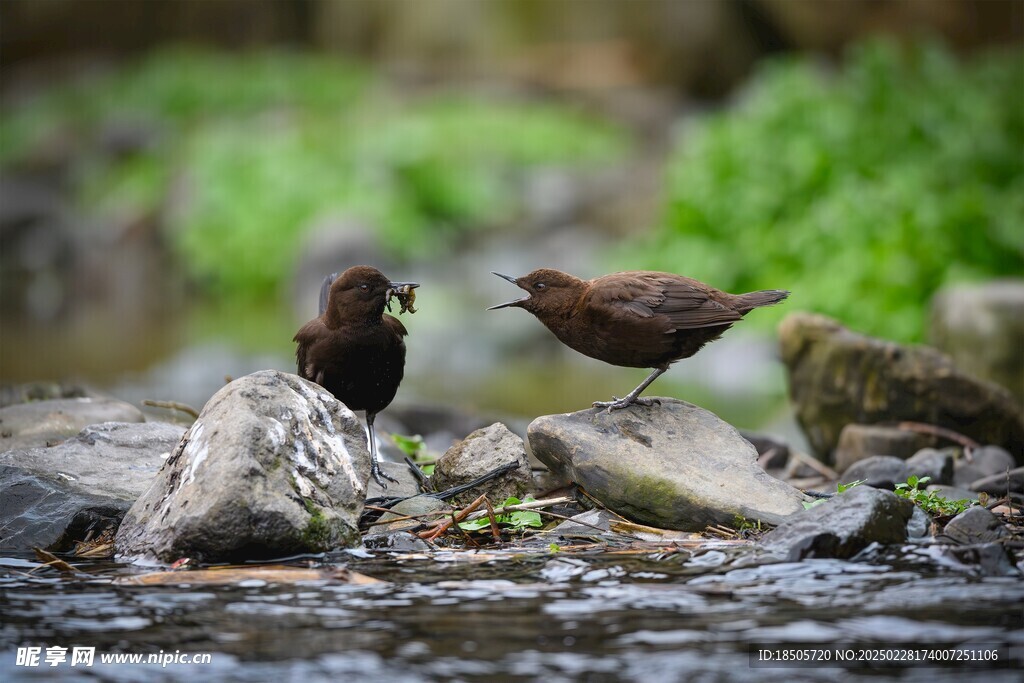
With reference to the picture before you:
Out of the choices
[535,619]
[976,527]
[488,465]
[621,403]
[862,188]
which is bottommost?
[535,619]

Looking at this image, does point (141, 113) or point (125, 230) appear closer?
point (125, 230)

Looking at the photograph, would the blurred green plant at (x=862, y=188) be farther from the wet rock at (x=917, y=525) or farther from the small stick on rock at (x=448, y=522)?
the small stick on rock at (x=448, y=522)

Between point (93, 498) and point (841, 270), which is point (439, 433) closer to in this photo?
point (93, 498)

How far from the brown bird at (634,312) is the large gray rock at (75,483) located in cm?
188

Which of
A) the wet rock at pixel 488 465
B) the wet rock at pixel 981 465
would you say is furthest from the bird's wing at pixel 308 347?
the wet rock at pixel 981 465

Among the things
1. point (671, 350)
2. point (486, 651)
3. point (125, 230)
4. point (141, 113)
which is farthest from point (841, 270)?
point (141, 113)

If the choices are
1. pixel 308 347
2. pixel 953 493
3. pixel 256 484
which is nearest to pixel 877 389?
pixel 953 493

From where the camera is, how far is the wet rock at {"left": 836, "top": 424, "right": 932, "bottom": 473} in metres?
7.43

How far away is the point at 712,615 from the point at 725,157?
12.8 m

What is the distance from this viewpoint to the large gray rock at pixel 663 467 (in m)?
4.90

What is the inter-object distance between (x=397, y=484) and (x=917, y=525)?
234 centimetres

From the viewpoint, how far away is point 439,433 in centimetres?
868

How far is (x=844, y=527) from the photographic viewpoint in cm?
438

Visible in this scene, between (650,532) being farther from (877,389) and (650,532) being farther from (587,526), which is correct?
(877,389)
